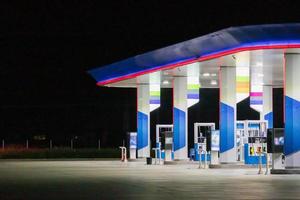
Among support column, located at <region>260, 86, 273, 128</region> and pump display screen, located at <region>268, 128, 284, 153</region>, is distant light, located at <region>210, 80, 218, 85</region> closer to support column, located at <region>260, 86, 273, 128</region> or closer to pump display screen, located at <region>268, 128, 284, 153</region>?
support column, located at <region>260, 86, 273, 128</region>

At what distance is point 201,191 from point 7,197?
4572 millimetres

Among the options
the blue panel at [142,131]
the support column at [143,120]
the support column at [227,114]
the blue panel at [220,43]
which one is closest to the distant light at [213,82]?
the support column at [143,120]

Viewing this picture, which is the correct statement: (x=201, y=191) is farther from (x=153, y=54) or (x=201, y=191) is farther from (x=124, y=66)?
(x=124, y=66)

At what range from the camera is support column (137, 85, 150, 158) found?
42875 mm

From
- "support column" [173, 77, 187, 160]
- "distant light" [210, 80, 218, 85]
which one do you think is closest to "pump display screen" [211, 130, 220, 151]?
"support column" [173, 77, 187, 160]

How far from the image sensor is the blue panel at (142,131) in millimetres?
43562

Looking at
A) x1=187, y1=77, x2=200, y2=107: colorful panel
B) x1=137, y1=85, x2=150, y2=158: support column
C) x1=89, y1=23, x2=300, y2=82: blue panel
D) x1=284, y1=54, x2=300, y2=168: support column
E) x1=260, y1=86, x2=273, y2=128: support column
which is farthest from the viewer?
x1=137, y1=85, x2=150, y2=158: support column

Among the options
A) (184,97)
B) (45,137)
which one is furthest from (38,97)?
(184,97)

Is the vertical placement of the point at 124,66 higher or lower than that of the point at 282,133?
higher

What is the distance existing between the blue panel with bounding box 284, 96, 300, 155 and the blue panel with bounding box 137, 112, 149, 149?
17976 millimetres

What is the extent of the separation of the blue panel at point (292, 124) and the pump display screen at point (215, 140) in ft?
20.9

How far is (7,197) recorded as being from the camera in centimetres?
1580

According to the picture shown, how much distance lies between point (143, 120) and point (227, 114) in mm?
11972

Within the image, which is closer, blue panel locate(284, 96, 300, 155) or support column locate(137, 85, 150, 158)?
blue panel locate(284, 96, 300, 155)
